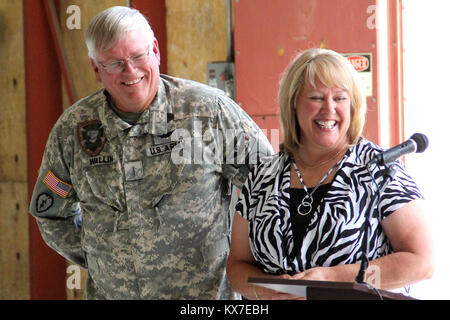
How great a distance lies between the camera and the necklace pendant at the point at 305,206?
1675mm

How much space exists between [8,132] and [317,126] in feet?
8.89

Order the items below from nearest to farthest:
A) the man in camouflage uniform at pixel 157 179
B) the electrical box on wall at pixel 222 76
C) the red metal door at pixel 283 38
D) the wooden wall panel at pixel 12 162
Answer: the man in camouflage uniform at pixel 157 179 → the red metal door at pixel 283 38 → the electrical box on wall at pixel 222 76 → the wooden wall panel at pixel 12 162

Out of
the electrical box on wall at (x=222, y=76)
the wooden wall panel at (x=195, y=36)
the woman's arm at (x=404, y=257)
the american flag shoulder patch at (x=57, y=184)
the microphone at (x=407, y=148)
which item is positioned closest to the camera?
the microphone at (x=407, y=148)

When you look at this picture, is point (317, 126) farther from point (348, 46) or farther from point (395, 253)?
point (348, 46)

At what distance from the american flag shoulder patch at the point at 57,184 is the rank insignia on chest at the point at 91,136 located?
17cm

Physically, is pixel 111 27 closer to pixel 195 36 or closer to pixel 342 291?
pixel 342 291

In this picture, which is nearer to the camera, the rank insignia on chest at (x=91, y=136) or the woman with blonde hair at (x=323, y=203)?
the woman with blonde hair at (x=323, y=203)

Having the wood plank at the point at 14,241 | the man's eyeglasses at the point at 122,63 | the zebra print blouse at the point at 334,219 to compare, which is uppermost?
the man's eyeglasses at the point at 122,63

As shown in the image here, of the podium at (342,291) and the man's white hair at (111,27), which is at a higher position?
the man's white hair at (111,27)

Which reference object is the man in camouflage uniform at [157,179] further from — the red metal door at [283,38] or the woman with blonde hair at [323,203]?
the red metal door at [283,38]

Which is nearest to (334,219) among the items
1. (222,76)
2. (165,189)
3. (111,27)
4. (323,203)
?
(323,203)

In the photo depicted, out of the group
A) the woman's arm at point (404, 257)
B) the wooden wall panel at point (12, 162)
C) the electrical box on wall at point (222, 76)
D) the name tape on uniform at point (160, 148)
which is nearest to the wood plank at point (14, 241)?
the wooden wall panel at point (12, 162)

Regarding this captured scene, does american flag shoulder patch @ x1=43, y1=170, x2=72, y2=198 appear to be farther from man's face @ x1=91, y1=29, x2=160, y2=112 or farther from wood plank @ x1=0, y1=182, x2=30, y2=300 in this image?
wood plank @ x1=0, y1=182, x2=30, y2=300

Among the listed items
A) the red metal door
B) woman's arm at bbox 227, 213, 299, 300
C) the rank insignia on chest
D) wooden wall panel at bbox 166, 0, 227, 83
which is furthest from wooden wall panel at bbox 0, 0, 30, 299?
woman's arm at bbox 227, 213, 299, 300
